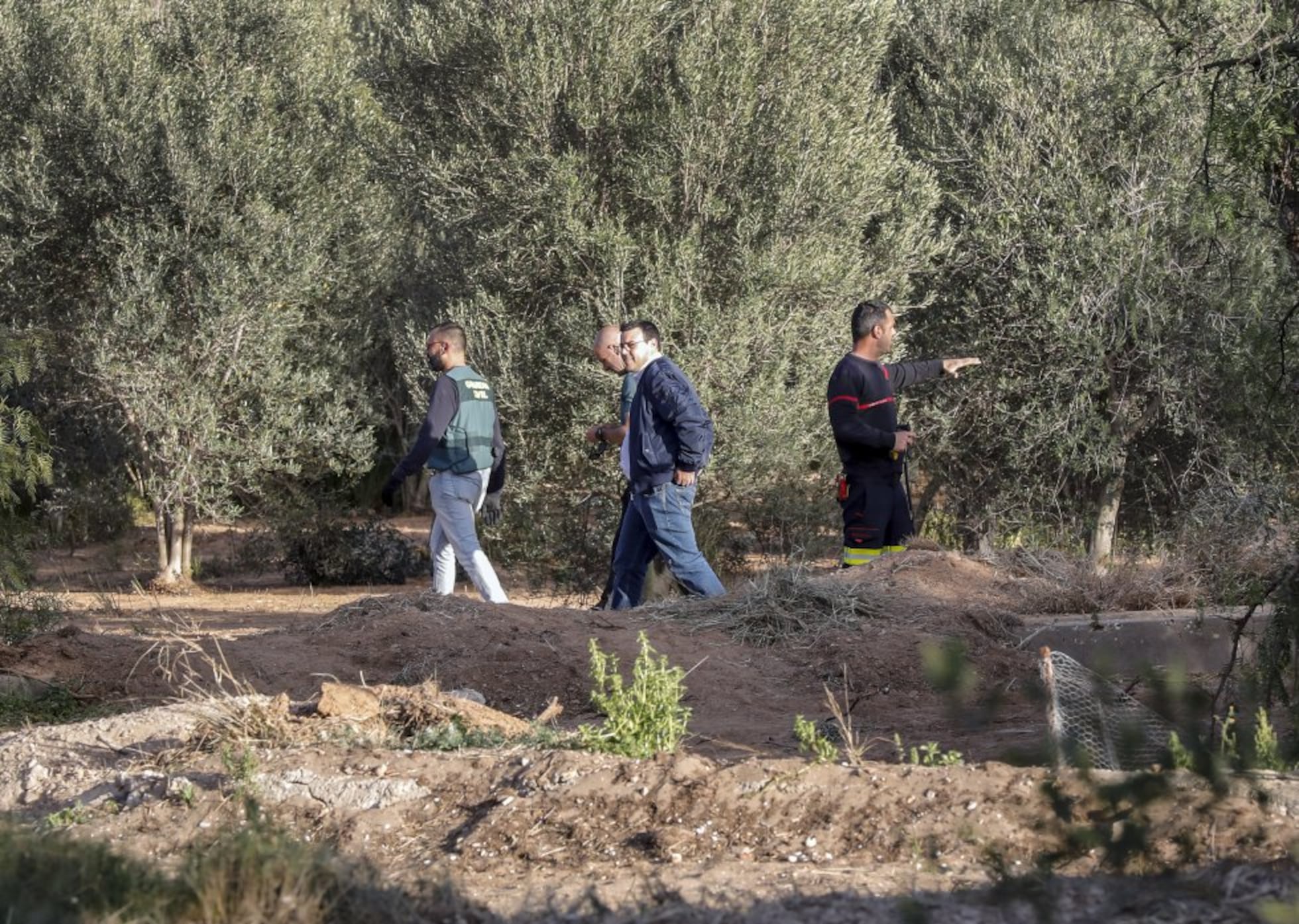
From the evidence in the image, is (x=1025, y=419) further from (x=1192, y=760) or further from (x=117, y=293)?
(x=1192, y=760)

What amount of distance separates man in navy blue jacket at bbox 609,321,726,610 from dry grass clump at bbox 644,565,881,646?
0.31 m

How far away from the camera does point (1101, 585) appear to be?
9016mm

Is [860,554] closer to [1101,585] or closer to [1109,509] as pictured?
[1101,585]

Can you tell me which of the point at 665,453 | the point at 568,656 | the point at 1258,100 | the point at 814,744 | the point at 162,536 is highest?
the point at 1258,100

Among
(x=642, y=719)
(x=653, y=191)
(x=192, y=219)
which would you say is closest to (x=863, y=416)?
(x=642, y=719)

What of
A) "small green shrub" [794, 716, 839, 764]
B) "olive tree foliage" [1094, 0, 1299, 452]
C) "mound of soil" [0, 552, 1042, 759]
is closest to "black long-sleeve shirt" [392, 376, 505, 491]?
"mound of soil" [0, 552, 1042, 759]

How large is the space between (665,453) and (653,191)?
5157 millimetres

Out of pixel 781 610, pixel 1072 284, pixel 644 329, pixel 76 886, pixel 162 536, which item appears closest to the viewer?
pixel 76 886

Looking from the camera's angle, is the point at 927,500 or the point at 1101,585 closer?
the point at 1101,585

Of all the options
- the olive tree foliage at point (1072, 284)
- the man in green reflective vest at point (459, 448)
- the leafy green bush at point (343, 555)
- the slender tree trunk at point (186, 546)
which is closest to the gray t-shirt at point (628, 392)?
the man in green reflective vest at point (459, 448)

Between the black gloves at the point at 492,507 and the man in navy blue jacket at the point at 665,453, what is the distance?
1.01m

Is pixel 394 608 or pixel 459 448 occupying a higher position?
pixel 459 448

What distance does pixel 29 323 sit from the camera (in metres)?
16.2

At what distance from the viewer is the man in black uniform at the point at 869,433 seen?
877cm
